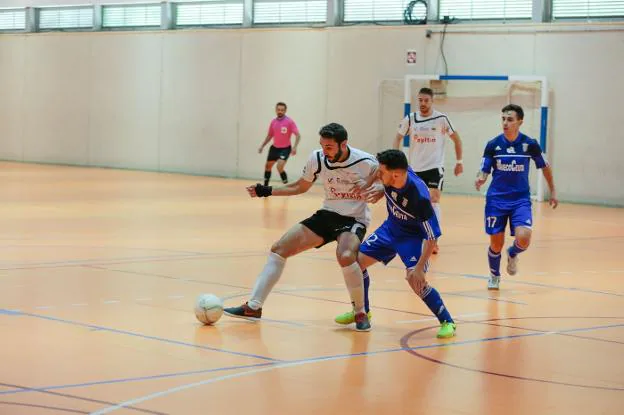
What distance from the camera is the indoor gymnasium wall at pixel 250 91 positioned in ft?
84.4

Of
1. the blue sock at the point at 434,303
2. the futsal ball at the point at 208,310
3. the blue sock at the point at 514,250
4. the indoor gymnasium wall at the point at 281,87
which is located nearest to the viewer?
the blue sock at the point at 434,303

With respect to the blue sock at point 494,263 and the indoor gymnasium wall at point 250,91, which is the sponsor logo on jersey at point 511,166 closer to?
the blue sock at point 494,263

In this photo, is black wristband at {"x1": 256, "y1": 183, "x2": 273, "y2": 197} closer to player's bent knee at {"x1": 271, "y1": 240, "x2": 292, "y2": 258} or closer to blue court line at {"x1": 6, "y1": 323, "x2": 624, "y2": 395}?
player's bent knee at {"x1": 271, "y1": 240, "x2": 292, "y2": 258}

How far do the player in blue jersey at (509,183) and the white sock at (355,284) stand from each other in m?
3.18

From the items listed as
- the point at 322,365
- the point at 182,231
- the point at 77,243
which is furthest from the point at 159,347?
the point at 182,231

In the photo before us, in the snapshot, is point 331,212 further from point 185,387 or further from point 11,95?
point 11,95

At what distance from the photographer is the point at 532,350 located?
8.71 m

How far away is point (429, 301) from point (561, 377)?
1.69m

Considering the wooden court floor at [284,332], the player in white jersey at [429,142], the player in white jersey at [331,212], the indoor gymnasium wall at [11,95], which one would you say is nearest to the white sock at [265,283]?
the player in white jersey at [331,212]

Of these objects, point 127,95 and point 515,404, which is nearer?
point 515,404

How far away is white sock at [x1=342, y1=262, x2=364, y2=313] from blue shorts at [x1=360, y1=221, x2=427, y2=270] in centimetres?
24

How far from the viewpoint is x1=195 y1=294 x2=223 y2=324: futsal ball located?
30.7ft

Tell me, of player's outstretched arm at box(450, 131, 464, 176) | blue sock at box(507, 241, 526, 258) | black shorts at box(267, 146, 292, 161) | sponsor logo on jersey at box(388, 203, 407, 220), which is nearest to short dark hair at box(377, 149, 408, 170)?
sponsor logo on jersey at box(388, 203, 407, 220)

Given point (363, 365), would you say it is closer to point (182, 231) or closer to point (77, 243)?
point (77, 243)
